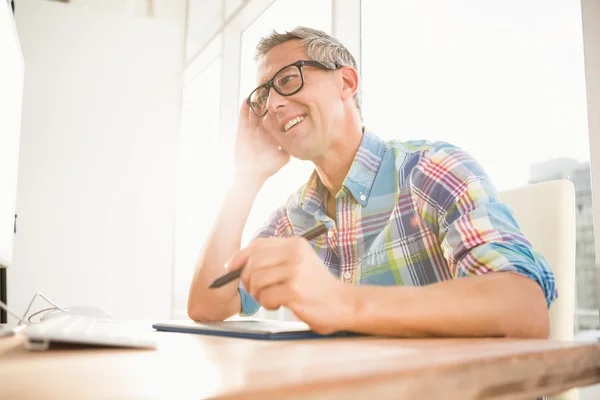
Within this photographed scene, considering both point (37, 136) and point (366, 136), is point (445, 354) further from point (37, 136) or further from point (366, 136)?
point (37, 136)

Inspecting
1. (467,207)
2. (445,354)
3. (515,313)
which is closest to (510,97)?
(467,207)

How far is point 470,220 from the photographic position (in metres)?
0.86

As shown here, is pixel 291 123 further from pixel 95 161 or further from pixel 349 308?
pixel 95 161

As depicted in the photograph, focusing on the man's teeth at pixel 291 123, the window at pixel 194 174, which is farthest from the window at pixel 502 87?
the window at pixel 194 174

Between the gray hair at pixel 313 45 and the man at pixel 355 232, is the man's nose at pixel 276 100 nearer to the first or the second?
the man at pixel 355 232

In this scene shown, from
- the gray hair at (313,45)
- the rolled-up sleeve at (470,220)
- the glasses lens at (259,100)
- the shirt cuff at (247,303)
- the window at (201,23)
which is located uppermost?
the window at (201,23)

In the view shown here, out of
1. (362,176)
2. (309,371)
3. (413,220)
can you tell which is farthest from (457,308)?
(362,176)

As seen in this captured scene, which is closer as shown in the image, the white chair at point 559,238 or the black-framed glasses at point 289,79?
the white chair at point 559,238

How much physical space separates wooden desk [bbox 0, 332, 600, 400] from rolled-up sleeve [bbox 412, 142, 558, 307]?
0.24 meters

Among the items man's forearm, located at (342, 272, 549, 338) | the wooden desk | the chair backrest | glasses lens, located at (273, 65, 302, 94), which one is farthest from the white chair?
glasses lens, located at (273, 65, 302, 94)

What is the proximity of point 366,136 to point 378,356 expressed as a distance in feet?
2.99

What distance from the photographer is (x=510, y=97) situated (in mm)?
1623

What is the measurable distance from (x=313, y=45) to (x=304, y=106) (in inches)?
6.5

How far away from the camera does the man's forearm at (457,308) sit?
64 cm
